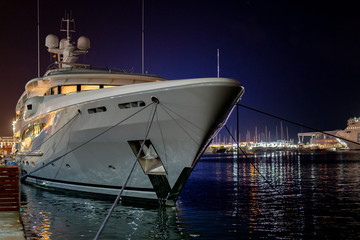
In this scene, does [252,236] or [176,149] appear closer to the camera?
[252,236]

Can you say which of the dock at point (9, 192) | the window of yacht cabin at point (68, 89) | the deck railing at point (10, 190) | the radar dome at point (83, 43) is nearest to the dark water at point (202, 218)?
the dock at point (9, 192)

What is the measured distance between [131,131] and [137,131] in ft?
Result: 0.93

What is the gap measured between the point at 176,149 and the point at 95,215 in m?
3.59

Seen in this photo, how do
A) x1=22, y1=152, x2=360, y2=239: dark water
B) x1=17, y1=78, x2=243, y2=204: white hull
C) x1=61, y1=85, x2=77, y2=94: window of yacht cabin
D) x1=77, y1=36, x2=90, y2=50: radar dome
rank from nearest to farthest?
x1=22, y1=152, x2=360, y2=239: dark water < x1=17, y1=78, x2=243, y2=204: white hull < x1=61, y1=85, x2=77, y2=94: window of yacht cabin < x1=77, y1=36, x2=90, y2=50: radar dome

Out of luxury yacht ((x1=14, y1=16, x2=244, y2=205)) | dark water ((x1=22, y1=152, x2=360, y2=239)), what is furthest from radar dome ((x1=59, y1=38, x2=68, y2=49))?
dark water ((x1=22, y1=152, x2=360, y2=239))

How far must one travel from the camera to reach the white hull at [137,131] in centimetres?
1304

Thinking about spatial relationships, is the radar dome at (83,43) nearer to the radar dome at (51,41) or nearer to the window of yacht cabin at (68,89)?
the radar dome at (51,41)

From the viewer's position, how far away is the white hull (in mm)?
13039

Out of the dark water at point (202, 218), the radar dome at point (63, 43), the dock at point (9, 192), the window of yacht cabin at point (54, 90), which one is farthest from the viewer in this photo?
the radar dome at point (63, 43)

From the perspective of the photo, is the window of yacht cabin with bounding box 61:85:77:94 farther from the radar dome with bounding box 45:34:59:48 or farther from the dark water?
Result: the radar dome with bounding box 45:34:59:48

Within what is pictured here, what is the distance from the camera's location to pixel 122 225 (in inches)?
487

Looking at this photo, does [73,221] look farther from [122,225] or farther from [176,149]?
[176,149]

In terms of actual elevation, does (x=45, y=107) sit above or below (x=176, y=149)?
above

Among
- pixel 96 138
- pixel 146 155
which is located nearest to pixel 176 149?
pixel 146 155
